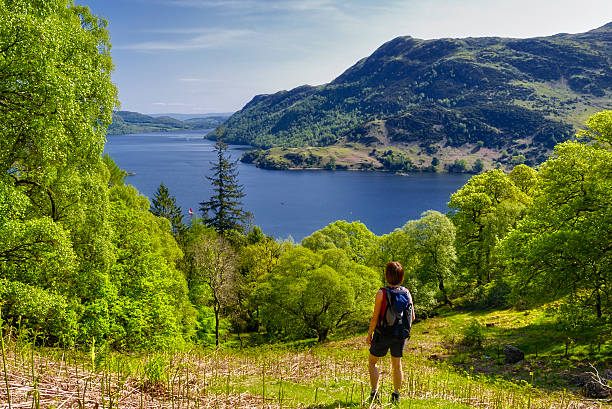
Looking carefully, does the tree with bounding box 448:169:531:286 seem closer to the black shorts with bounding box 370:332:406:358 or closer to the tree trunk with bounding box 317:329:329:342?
the tree trunk with bounding box 317:329:329:342

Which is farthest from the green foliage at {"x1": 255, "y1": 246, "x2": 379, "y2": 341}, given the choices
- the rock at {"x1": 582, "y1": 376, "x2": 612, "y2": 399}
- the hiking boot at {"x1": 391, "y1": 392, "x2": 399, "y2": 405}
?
the hiking boot at {"x1": 391, "y1": 392, "x2": 399, "y2": 405}

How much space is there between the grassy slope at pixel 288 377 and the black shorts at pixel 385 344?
0.95 m

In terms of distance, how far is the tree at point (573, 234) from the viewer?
17.8m

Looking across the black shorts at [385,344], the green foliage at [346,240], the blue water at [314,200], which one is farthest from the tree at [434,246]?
the blue water at [314,200]

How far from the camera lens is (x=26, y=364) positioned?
6.08m

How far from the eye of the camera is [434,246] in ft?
122

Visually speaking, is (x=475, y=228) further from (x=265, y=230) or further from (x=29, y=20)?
(x=265, y=230)

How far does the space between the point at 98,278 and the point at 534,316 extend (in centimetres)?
2927

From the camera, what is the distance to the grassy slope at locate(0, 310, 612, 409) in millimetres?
5801

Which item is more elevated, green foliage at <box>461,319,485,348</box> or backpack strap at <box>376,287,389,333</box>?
backpack strap at <box>376,287,389,333</box>

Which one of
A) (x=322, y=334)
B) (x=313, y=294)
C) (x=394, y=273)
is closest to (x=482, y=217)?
(x=313, y=294)

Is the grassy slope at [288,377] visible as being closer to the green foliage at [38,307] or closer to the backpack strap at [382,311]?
the backpack strap at [382,311]

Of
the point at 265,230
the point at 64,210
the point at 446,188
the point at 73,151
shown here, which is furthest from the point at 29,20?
the point at 446,188

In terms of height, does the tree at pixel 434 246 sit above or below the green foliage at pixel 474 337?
above
